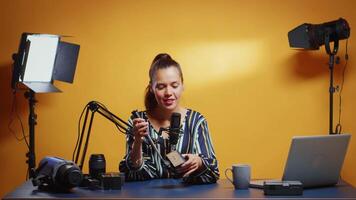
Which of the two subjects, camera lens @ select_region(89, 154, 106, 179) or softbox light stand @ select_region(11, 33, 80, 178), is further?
softbox light stand @ select_region(11, 33, 80, 178)

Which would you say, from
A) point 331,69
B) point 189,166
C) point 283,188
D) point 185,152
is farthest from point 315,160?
point 331,69

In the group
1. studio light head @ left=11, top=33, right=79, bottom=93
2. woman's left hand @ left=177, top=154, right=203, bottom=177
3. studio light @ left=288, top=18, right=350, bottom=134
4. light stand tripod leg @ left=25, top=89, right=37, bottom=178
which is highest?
studio light @ left=288, top=18, right=350, bottom=134

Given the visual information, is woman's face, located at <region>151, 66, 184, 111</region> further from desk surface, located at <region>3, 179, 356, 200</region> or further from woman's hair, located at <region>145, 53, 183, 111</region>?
desk surface, located at <region>3, 179, 356, 200</region>

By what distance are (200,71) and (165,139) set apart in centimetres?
136

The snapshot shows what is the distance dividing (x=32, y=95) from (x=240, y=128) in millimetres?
1458

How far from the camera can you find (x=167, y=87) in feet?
9.32

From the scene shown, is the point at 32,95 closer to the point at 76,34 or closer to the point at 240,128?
the point at 76,34

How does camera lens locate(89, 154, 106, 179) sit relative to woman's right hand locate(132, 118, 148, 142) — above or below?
below

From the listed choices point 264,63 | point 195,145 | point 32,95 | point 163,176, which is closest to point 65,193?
point 163,176

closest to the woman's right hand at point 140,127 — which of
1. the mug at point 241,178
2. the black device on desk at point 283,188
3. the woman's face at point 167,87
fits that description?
the woman's face at point 167,87

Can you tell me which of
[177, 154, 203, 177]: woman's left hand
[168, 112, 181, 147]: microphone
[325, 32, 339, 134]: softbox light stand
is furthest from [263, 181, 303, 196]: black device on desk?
[325, 32, 339, 134]: softbox light stand

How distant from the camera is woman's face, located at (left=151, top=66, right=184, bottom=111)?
2.83 meters

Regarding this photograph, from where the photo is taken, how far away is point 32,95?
3.76 meters

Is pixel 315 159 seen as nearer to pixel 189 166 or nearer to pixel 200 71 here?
pixel 189 166
